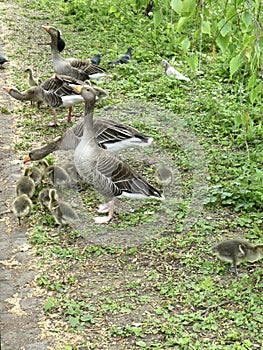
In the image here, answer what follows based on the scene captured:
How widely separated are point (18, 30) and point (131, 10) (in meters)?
2.61

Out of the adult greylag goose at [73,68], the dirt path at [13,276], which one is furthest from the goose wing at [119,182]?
the adult greylag goose at [73,68]

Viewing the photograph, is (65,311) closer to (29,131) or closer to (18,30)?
(29,131)

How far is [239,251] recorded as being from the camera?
5570 millimetres

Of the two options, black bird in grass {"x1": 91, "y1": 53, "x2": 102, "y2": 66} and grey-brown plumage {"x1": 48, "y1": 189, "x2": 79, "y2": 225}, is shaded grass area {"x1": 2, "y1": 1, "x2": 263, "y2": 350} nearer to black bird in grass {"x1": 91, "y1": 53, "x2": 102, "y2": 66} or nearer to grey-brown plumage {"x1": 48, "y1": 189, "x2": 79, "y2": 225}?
grey-brown plumage {"x1": 48, "y1": 189, "x2": 79, "y2": 225}

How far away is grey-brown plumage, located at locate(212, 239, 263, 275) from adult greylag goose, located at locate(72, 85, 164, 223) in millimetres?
1254

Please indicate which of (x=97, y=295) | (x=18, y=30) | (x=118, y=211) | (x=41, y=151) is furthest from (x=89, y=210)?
(x=18, y=30)

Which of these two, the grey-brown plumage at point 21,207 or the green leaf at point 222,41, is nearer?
the green leaf at point 222,41

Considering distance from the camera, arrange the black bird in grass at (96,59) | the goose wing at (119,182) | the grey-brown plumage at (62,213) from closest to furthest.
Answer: the grey-brown plumage at (62,213), the goose wing at (119,182), the black bird in grass at (96,59)

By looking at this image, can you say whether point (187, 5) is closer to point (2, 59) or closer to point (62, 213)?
point (62, 213)

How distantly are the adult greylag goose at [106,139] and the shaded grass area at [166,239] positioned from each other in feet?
1.86

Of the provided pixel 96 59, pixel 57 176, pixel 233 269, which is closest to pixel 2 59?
pixel 96 59

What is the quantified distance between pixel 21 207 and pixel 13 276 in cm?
95

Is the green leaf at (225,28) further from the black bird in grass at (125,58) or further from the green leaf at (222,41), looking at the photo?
the black bird in grass at (125,58)

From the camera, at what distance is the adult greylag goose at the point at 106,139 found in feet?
24.0
